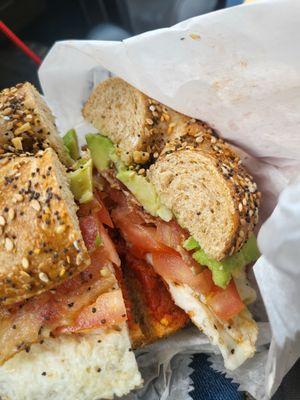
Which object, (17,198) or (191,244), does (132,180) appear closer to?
(191,244)

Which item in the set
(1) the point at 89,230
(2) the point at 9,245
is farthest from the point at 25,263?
(1) the point at 89,230

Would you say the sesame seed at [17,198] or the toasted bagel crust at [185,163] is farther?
the toasted bagel crust at [185,163]

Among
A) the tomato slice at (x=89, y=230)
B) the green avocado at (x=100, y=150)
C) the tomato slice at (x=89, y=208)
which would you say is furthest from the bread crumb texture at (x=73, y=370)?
the green avocado at (x=100, y=150)

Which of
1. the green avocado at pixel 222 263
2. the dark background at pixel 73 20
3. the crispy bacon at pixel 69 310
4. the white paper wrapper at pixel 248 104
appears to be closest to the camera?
the white paper wrapper at pixel 248 104

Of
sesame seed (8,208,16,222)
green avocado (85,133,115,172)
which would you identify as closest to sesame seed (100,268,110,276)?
sesame seed (8,208,16,222)

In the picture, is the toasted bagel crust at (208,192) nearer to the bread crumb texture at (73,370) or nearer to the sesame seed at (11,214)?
the bread crumb texture at (73,370)

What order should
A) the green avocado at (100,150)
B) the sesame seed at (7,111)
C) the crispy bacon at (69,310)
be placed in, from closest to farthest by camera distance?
the crispy bacon at (69,310) < the sesame seed at (7,111) < the green avocado at (100,150)

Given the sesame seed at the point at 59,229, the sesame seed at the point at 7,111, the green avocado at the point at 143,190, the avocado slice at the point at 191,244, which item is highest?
the sesame seed at the point at 7,111
